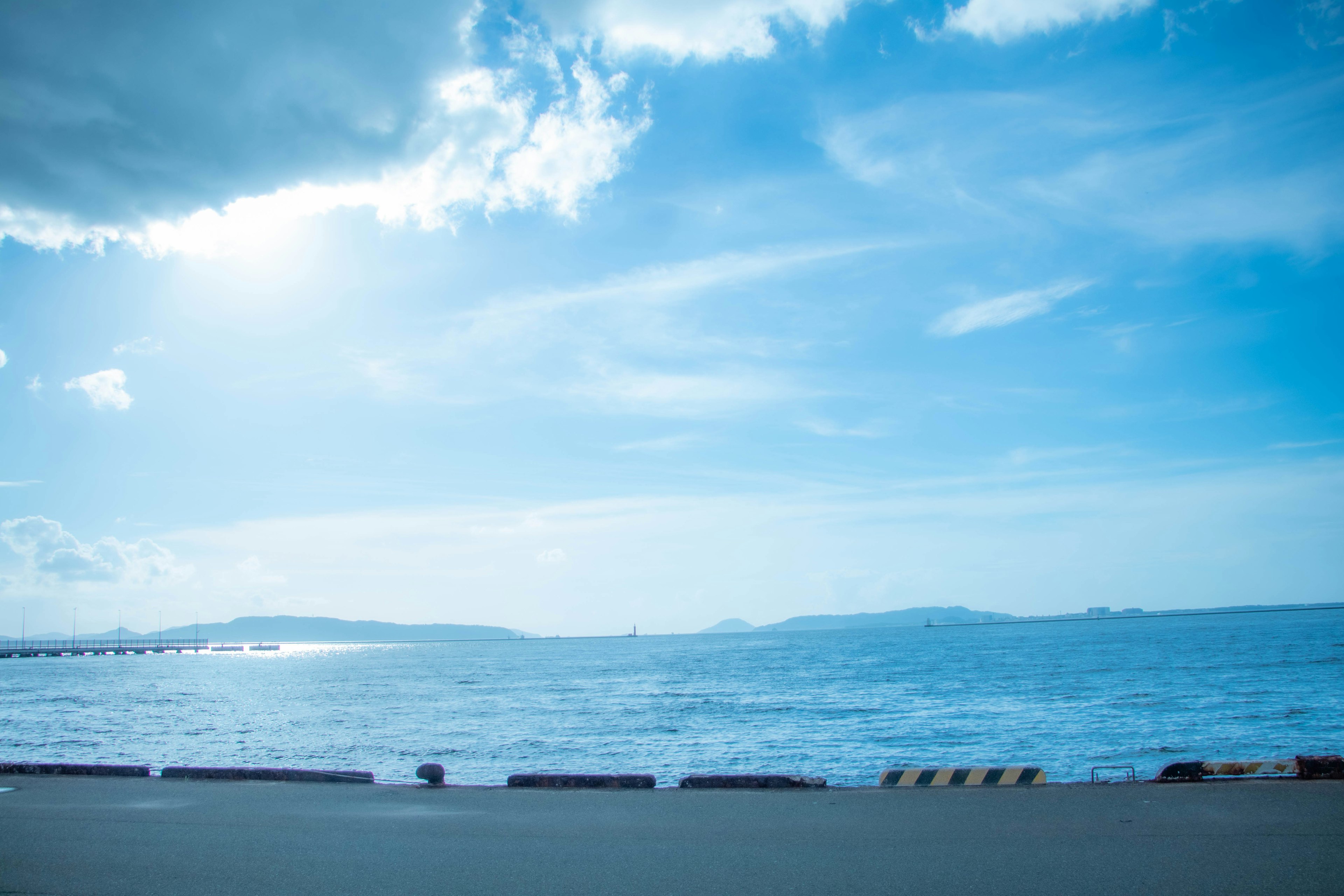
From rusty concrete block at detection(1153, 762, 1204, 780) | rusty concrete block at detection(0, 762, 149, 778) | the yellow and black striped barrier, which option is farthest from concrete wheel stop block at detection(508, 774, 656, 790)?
rusty concrete block at detection(1153, 762, 1204, 780)

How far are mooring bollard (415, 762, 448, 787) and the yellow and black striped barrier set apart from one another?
613 cm

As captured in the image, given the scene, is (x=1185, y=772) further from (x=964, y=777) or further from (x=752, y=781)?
(x=752, y=781)

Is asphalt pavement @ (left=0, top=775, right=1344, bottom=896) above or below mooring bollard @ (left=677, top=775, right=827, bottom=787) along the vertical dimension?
above

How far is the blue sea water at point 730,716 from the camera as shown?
27.0m

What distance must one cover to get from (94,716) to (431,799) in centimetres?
4606

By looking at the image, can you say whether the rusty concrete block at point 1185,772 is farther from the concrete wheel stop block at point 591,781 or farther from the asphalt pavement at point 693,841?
the concrete wheel stop block at point 591,781

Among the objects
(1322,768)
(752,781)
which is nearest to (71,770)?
(752,781)

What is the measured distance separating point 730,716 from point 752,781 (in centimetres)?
3085

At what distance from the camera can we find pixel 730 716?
4019 cm

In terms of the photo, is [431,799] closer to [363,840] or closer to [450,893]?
[363,840]

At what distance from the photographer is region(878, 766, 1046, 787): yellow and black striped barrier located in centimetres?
1026

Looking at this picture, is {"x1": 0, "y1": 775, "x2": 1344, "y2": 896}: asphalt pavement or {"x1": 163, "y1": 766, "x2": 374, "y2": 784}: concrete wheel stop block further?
{"x1": 163, "y1": 766, "x2": 374, "y2": 784}: concrete wheel stop block

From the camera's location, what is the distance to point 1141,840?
25.2ft

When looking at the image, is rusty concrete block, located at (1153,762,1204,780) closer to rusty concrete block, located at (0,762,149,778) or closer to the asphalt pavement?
the asphalt pavement
